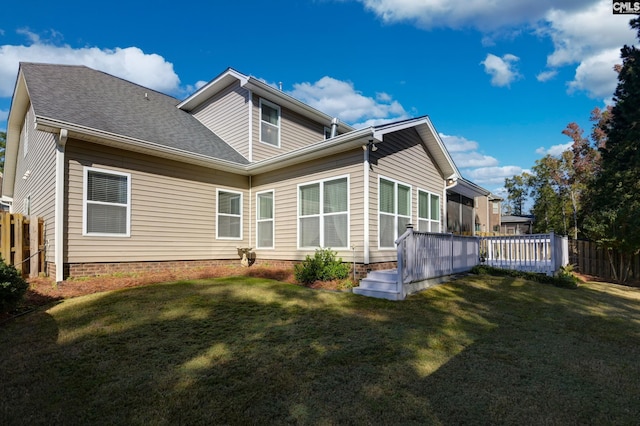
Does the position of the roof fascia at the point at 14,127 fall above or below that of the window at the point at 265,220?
A: above

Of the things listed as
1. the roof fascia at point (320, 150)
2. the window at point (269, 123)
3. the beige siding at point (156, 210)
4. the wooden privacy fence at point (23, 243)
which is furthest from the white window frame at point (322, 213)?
the wooden privacy fence at point (23, 243)

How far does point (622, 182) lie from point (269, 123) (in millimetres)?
15715

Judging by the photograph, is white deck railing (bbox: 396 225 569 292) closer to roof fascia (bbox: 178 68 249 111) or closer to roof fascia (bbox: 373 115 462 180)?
roof fascia (bbox: 373 115 462 180)

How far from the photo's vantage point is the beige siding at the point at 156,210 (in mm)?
7742

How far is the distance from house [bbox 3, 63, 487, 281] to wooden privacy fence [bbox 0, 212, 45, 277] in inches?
12.7

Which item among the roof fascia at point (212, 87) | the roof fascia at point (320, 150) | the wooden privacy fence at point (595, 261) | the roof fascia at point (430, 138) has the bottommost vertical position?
the wooden privacy fence at point (595, 261)

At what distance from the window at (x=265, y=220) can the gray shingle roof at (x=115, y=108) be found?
1.41 metres

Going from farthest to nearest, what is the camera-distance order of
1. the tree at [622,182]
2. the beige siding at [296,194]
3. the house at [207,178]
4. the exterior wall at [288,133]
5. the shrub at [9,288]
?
the tree at [622,182], the exterior wall at [288,133], the beige siding at [296,194], the house at [207,178], the shrub at [9,288]

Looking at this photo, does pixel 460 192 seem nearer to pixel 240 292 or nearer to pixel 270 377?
pixel 240 292

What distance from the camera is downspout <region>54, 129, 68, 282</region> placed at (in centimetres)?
728

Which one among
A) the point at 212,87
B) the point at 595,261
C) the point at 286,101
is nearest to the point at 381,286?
the point at 286,101

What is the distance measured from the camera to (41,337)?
14.5 ft

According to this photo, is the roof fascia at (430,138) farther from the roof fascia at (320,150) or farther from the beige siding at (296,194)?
the beige siding at (296,194)

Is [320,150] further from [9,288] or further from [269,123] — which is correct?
[9,288]
